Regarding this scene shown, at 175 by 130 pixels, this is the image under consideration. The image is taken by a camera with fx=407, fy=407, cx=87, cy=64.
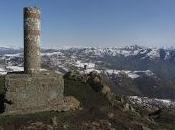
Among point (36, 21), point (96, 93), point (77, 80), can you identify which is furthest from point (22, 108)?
point (77, 80)

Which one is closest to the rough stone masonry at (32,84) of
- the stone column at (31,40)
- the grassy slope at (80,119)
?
the stone column at (31,40)

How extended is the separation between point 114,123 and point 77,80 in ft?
87.1

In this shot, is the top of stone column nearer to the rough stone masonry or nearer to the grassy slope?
the rough stone masonry

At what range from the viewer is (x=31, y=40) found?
44.8 meters

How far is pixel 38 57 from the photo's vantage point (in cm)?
4534

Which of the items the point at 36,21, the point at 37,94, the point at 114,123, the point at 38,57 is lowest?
the point at 114,123

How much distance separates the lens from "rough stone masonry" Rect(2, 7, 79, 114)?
4228 centimetres

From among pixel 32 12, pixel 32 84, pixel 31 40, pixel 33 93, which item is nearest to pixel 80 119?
pixel 33 93

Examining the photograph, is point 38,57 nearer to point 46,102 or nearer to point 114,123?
point 46,102

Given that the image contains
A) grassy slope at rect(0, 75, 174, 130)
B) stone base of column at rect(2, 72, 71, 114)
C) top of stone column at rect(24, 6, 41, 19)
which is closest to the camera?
grassy slope at rect(0, 75, 174, 130)

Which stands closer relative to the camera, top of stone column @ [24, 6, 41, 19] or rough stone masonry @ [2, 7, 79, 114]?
rough stone masonry @ [2, 7, 79, 114]

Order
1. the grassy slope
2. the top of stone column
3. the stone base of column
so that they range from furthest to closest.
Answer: the top of stone column, the stone base of column, the grassy slope

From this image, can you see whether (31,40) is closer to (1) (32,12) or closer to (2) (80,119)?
(1) (32,12)

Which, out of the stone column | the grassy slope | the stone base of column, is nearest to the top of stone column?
the stone column
